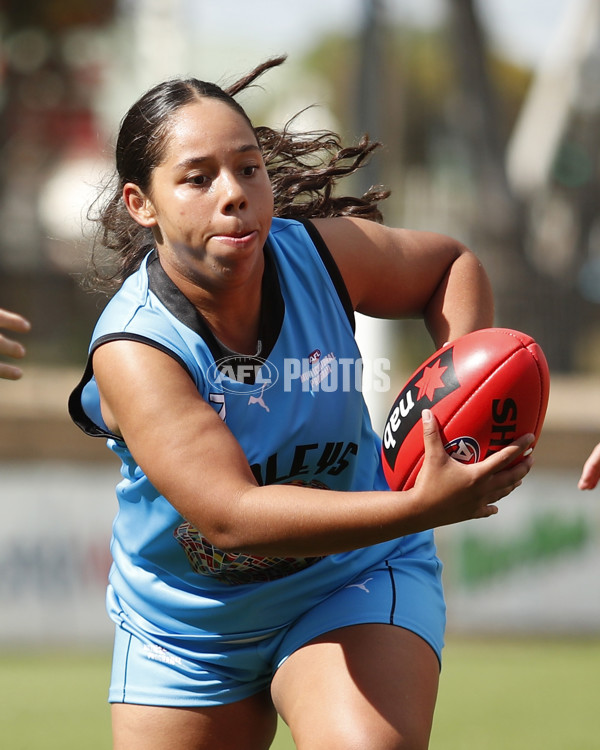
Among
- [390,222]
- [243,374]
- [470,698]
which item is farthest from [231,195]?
[390,222]

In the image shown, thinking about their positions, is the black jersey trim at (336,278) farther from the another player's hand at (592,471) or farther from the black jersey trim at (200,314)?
the another player's hand at (592,471)

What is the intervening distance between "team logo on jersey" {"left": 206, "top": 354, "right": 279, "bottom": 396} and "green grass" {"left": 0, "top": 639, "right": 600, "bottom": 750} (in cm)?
341

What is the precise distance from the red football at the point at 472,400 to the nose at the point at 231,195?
64 centimetres

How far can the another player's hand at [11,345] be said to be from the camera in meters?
A: 2.96

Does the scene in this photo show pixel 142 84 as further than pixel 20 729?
Yes

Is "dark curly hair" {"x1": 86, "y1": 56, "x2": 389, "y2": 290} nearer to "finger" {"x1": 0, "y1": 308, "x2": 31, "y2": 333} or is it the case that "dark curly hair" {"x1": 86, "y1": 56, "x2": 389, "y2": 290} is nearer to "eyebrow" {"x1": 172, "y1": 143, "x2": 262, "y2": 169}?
"eyebrow" {"x1": 172, "y1": 143, "x2": 262, "y2": 169}

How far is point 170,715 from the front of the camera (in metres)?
3.31

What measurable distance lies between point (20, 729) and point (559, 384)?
6189 millimetres

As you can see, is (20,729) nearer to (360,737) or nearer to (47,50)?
(360,737)

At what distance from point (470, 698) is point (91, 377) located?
4755mm

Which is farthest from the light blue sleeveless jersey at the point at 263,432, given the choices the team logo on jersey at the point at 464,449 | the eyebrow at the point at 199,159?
the team logo on jersey at the point at 464,449

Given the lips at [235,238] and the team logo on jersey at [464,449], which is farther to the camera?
the lips at [235,238]

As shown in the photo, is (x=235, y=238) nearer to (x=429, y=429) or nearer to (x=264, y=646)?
(x=429, y=429)

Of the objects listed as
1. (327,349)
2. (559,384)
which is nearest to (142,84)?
(559,384)
